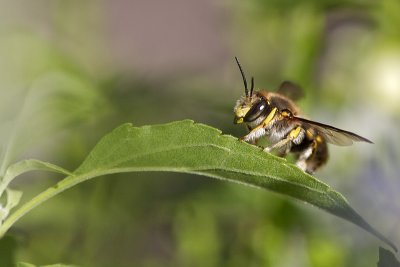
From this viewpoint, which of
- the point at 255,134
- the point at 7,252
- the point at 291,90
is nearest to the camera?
the point at 7,252

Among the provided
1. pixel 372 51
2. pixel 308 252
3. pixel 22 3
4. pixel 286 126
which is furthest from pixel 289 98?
pixel 22 3

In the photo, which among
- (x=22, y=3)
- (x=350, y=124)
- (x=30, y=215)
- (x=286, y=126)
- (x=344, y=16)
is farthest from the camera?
(x=22, y=3)

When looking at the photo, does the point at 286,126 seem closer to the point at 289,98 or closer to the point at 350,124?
the point at 289,98

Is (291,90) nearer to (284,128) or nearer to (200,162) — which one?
(284,128)

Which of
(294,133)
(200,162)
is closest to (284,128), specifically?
(294,133)

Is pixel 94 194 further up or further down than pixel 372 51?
further down

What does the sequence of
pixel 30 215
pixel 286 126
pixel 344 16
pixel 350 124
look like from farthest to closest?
pixel 344 16 → pixel 350 124 → pixel 30 215 → pixel 286 126

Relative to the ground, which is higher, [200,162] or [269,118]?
[269,118]

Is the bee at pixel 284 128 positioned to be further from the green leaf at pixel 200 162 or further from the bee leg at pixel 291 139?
the green leaf at pixel 200 162
